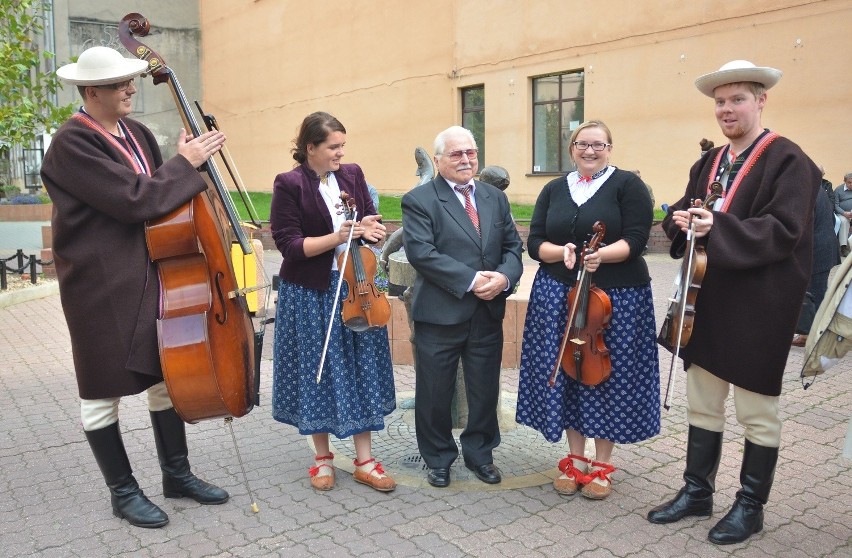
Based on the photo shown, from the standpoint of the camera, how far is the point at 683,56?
582 inches

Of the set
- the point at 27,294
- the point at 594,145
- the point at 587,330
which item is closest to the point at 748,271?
the point at 587,330

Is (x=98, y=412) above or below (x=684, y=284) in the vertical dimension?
below

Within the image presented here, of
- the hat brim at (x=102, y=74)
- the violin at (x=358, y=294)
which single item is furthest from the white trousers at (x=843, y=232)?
the hat brim at (x=102, y=74)

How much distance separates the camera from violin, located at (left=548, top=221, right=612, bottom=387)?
3625mm

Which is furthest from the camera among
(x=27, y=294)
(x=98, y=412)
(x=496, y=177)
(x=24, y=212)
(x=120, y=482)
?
(x=24, y=212)

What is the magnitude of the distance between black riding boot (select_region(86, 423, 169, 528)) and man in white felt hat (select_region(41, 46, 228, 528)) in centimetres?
1

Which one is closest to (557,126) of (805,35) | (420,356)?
(805,35)

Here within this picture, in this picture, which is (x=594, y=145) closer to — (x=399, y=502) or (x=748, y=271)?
(x=748, y=271)

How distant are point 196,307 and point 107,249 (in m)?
0.49

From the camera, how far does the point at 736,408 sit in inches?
135

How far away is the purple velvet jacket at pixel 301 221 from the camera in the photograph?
12.8 feet

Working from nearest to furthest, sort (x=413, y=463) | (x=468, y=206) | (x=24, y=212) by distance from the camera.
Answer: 1. (x=468, y=206)
2. (x=413, y=463)
3. (x=24, y=212)

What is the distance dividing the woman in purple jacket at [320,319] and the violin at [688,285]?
1.46m

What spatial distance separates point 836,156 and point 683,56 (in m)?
3.45
